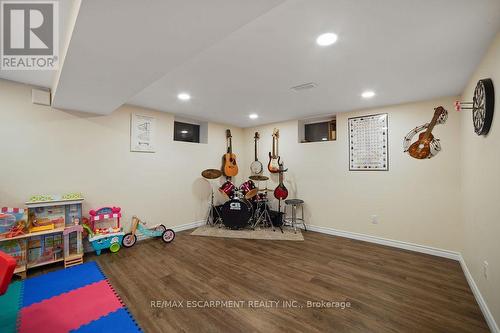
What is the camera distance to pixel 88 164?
3.21 m

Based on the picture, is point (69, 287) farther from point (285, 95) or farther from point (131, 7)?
point (285, 95)

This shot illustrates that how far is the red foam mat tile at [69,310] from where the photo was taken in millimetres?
1718

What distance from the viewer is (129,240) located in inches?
135

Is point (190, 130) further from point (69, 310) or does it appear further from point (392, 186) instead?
point (392, 186)

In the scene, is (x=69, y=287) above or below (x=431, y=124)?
below

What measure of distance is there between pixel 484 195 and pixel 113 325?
3.49 metres

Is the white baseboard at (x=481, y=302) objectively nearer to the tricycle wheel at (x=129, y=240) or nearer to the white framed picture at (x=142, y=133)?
the tricycle wheel at (x=129, y=240)

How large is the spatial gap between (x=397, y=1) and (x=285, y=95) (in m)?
1.84

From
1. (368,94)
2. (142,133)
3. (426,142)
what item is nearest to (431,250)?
(426,142)

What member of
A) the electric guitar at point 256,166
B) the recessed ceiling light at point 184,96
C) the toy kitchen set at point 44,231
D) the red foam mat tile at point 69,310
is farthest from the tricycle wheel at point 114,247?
the electric guitar at point 256,166

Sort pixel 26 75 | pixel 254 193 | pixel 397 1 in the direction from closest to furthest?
1. pixel 397 1
2. pixel 26 75
3. pixel 254 193

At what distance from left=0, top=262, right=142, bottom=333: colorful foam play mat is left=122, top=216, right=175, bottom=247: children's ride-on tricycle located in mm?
906

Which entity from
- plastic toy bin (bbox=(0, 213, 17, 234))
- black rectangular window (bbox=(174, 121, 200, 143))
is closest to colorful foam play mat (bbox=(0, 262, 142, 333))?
plastic toy bin (bbox=(0, 213, 17, 234))

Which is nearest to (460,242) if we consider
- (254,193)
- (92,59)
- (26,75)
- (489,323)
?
(489,323)
